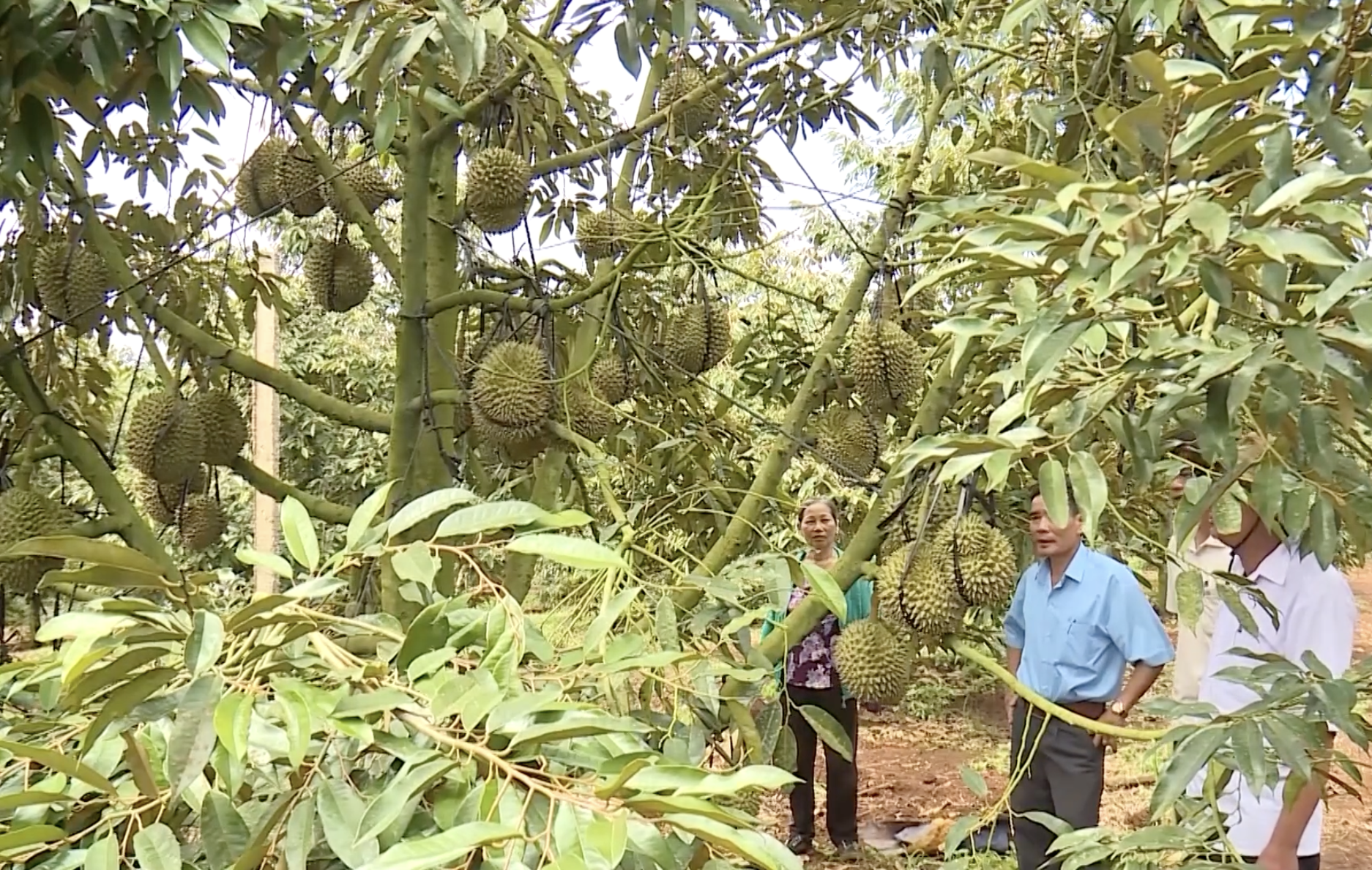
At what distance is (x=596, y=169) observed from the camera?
2477 millimetres

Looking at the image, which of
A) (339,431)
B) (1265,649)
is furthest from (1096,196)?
(339,431)

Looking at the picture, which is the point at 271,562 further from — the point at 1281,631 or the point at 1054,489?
the point at 1281,631

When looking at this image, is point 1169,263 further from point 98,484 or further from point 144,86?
point 98,484

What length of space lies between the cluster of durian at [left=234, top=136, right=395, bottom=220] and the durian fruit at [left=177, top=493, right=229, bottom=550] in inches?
24.2

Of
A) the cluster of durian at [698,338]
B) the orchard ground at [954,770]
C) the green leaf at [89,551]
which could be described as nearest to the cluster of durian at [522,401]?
the cluster of durian at [698,338]

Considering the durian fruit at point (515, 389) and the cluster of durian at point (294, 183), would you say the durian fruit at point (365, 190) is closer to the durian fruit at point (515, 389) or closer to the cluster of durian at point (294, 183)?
the cluster of durian at point (294, 183)

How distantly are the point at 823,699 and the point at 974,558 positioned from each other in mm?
1844

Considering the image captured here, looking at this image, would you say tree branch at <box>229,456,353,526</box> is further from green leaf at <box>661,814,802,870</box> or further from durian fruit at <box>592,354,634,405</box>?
green leaf at <box>661,814,802,870</box>

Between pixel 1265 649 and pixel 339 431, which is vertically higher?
pixel 339 431

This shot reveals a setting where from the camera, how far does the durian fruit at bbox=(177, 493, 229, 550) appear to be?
2.18 m

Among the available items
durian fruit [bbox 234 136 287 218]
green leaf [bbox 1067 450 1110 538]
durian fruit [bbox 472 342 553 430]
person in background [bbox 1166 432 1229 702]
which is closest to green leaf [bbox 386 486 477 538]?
green leaf [bbox 1067 450 1110 538]

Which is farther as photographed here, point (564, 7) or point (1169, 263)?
point (564, 7)

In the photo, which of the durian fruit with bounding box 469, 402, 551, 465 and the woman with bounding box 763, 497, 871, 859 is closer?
the durian fruit with bounding box 469, 402, 551, 465

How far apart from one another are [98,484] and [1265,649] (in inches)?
78.8
